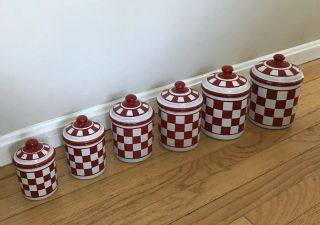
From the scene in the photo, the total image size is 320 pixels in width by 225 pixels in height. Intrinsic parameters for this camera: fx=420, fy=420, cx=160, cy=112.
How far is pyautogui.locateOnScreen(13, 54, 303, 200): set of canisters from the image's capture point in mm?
1320

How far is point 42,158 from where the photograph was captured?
4.22 ft

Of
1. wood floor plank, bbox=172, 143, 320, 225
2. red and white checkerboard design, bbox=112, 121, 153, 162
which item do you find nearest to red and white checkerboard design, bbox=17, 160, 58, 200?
red and white checkerboard design, bbox=112, 121, 153, 162

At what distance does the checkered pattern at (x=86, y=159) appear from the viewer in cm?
138

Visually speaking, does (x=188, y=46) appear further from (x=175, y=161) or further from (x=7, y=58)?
(x=7, y=58)

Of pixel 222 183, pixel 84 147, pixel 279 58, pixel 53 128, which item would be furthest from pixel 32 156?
pixel 279 58

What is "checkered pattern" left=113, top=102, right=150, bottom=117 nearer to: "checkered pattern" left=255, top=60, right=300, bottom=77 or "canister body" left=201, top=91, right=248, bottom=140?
"canister body" left=201, top=91, right=248, bottom=140

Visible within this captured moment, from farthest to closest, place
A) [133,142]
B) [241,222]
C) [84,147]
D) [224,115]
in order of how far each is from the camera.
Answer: [224,115] < [133,142] < [84,147] < [241,222]

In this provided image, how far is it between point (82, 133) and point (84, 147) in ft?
0.15

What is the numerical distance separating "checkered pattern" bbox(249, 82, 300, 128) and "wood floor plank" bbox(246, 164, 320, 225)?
0.34 metres

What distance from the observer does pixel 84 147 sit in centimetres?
136

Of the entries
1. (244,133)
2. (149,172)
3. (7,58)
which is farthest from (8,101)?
(244,133)

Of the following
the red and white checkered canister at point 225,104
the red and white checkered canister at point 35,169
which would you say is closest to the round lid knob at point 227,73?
the red and white checkered canister at point 225,104

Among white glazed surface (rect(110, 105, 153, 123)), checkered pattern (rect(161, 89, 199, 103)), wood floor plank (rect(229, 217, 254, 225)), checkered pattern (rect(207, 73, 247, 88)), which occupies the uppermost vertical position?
checkered pattern (rect(207, 73, 247, 88))

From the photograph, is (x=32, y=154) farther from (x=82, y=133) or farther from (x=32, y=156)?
(x=82, y=133)
